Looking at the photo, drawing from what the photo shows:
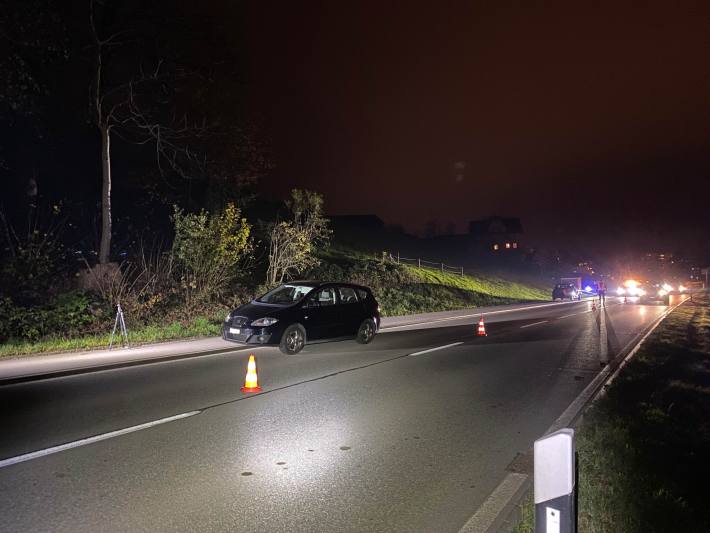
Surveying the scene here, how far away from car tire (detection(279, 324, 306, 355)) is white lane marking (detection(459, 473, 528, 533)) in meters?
7.57

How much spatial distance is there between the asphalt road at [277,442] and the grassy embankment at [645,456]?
711 millimetres

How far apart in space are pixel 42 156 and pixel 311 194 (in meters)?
11.0

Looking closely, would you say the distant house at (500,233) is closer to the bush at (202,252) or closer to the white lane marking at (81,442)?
the bush at (202,252)

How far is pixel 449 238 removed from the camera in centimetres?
10262

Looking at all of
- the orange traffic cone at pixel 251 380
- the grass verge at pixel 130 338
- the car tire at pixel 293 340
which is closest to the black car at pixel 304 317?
the car tire at pixel 293 340

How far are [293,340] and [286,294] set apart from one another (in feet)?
6.28

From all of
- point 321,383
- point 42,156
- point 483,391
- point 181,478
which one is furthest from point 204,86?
point 181,478

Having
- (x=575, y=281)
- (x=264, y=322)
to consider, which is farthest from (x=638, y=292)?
(x=264, y=322)

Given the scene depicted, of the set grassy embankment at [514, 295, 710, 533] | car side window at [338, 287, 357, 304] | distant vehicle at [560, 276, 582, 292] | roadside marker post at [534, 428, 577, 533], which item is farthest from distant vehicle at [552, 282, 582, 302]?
roadside marker post at [534, 428, 577, 533]

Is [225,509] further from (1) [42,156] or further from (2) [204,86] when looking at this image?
(1) [42,156]

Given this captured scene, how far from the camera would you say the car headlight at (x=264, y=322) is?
38.2 feet

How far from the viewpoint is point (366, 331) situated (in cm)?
1421

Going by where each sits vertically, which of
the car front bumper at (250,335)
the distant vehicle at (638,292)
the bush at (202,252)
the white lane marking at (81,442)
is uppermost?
the bush at (202,252)

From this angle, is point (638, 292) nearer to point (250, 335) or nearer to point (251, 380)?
point (250, 335)
